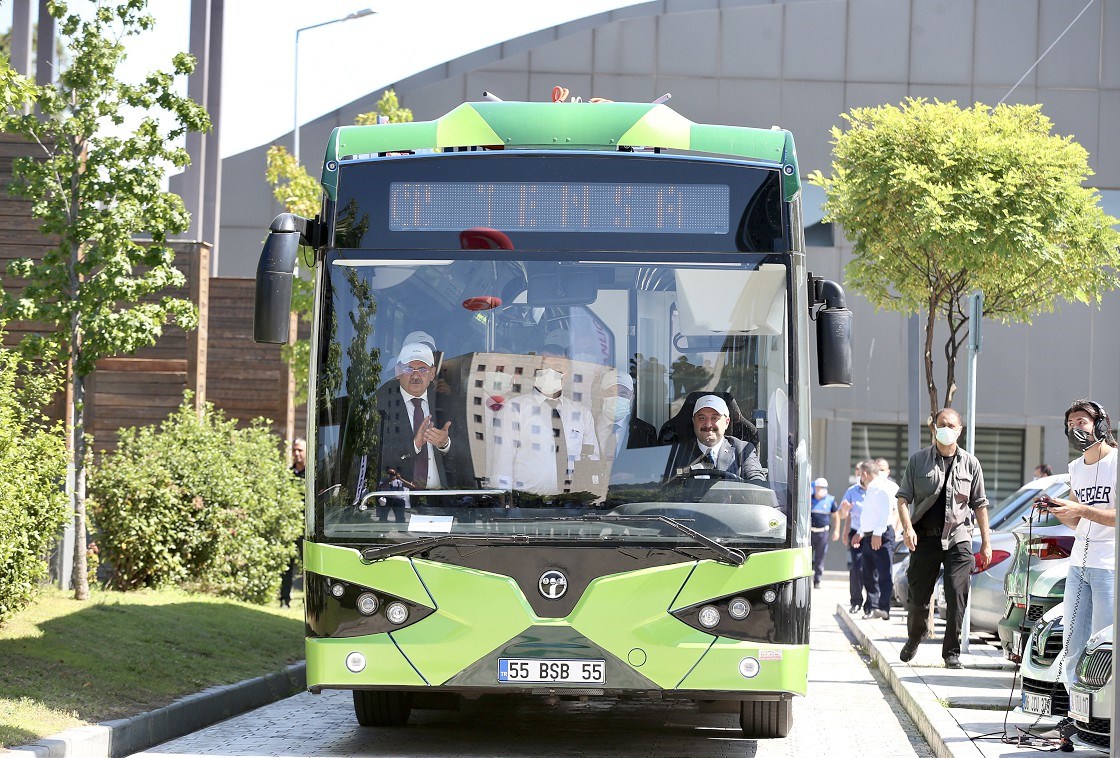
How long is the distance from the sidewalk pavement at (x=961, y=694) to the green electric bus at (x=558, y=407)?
112 cm

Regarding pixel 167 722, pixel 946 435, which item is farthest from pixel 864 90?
pixel 167 722

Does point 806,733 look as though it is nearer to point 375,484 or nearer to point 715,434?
point 715,434

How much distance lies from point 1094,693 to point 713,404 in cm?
228

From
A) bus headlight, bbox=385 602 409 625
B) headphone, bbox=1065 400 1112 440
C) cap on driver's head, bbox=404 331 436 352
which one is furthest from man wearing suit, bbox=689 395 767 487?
headphone, bbox=1065 400 1112 440

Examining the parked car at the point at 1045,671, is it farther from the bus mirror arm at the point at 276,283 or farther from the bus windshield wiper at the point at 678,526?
the bus mirror arm at the point at 276,283

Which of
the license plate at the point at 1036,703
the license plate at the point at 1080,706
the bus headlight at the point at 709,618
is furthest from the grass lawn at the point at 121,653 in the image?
the license plate at the point at 1080,706

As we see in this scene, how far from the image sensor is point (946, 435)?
38.9 feet

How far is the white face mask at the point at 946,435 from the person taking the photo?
11.9 m

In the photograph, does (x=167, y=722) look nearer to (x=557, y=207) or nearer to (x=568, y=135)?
(x=557, y=207)

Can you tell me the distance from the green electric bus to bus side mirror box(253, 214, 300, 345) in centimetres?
1

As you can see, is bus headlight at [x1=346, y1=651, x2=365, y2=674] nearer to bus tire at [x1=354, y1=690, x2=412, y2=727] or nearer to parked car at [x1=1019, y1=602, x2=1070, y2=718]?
bus tire at [x1=354, y1=690, x2=412, y2=727]

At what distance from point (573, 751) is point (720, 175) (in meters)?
3.26

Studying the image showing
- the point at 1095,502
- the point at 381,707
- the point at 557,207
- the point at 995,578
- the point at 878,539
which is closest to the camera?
the point at 557,207

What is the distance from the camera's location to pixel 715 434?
25.7ft
